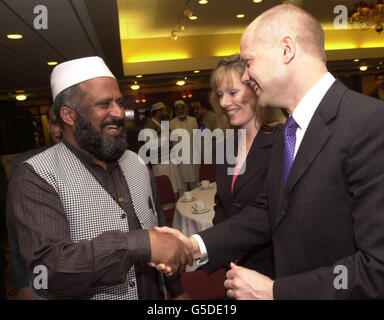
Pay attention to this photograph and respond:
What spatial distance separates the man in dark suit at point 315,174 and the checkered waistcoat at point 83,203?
498 mm

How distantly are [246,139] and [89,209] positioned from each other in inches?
44.4

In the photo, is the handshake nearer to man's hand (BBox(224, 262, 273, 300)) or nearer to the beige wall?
man's hand (BBox(224, 262, 273, 300))

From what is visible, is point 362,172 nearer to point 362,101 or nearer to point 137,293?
point 362,101

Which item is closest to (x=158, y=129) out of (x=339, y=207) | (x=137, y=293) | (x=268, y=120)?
(x=268, y=120)

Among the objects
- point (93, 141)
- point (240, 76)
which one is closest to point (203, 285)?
point (93, 141)

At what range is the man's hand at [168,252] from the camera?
1.41 meters

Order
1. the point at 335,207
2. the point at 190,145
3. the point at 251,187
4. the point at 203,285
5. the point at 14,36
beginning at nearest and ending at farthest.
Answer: the point at 335,207
the point at 251,187
the point at 203,285
the point at 14,36
the point at 190,145

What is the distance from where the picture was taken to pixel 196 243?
1.69m

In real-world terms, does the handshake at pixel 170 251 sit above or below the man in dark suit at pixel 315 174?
below

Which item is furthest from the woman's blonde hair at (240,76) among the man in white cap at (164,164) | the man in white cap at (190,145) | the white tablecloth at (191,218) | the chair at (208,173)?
the man in white cap at (190,145)

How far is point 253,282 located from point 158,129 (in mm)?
6132

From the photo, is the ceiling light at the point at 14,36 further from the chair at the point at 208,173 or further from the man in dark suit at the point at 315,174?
the man in dark suit at the point at 315,174

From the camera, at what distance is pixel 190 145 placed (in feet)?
24.8

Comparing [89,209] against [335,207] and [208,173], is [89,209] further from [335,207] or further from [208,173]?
[208,173]
